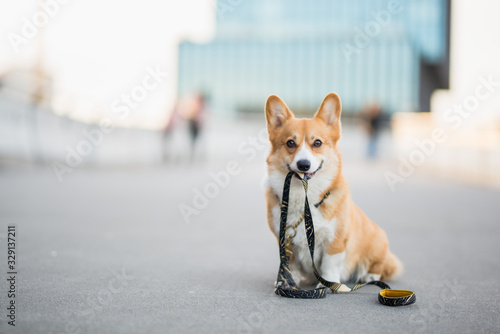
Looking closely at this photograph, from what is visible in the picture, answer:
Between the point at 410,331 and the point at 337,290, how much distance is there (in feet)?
Result: 2.37

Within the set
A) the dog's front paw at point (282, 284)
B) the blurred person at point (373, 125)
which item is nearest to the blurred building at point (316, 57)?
the blurred person at point (373, 125)

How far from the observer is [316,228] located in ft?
9.84

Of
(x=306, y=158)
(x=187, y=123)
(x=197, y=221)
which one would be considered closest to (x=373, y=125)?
(x=187, y=123)

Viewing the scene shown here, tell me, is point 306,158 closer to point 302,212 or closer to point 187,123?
point 302,212

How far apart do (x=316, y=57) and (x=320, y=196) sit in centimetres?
5476

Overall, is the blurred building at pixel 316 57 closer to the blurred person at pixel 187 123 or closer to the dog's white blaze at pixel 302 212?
the blurred person at pixel 187 123

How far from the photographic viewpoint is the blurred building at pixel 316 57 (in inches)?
2083

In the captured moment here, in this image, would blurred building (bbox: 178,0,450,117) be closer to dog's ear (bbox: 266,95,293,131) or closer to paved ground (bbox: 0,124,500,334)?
paved ground (bbox: 0,124,500,334)

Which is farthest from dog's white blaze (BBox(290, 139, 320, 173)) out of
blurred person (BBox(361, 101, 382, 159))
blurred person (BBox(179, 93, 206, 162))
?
blurred person (BBox(361, 101, 382, 159))

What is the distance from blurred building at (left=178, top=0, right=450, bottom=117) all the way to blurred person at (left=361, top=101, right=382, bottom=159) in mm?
34718

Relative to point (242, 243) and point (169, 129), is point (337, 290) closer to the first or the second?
point (242, 243)

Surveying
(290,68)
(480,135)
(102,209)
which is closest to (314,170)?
(102,209)

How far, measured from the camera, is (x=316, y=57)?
55875 mm

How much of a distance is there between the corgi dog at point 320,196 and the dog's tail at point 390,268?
0.06 metres
